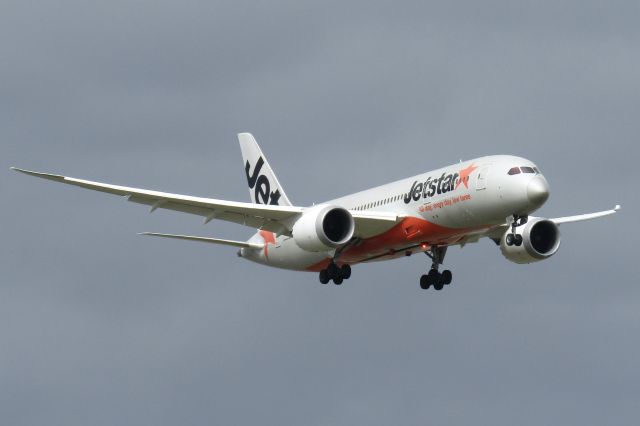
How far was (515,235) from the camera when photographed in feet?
188

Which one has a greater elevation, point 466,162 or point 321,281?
point 466,162

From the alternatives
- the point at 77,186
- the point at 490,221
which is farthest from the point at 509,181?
the point at 77,186

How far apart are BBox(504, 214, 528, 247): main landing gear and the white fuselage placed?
416mm

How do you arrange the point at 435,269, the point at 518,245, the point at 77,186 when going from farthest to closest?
the point at 435,269 → the point at 518,245 → the point at 77,186

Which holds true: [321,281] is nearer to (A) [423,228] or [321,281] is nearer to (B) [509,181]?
(A) [423,228]

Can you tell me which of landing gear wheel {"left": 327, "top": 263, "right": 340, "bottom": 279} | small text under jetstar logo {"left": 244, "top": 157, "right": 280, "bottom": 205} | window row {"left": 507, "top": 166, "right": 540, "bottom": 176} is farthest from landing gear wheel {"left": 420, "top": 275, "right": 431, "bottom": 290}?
window row {"left": 507, "top": 166, "right": 540, "bottom": 176}

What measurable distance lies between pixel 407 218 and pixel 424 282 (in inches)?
202

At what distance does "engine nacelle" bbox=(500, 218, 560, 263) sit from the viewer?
59.3 m

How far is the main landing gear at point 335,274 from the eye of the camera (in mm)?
61250

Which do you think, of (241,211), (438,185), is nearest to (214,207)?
(241,211)

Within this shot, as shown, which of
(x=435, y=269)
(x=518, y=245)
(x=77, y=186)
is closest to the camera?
(x=77, y=186)

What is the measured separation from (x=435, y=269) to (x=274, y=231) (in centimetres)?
658

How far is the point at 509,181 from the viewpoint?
182 feet

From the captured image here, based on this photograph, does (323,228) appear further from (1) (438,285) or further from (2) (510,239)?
(1) (438,285)
